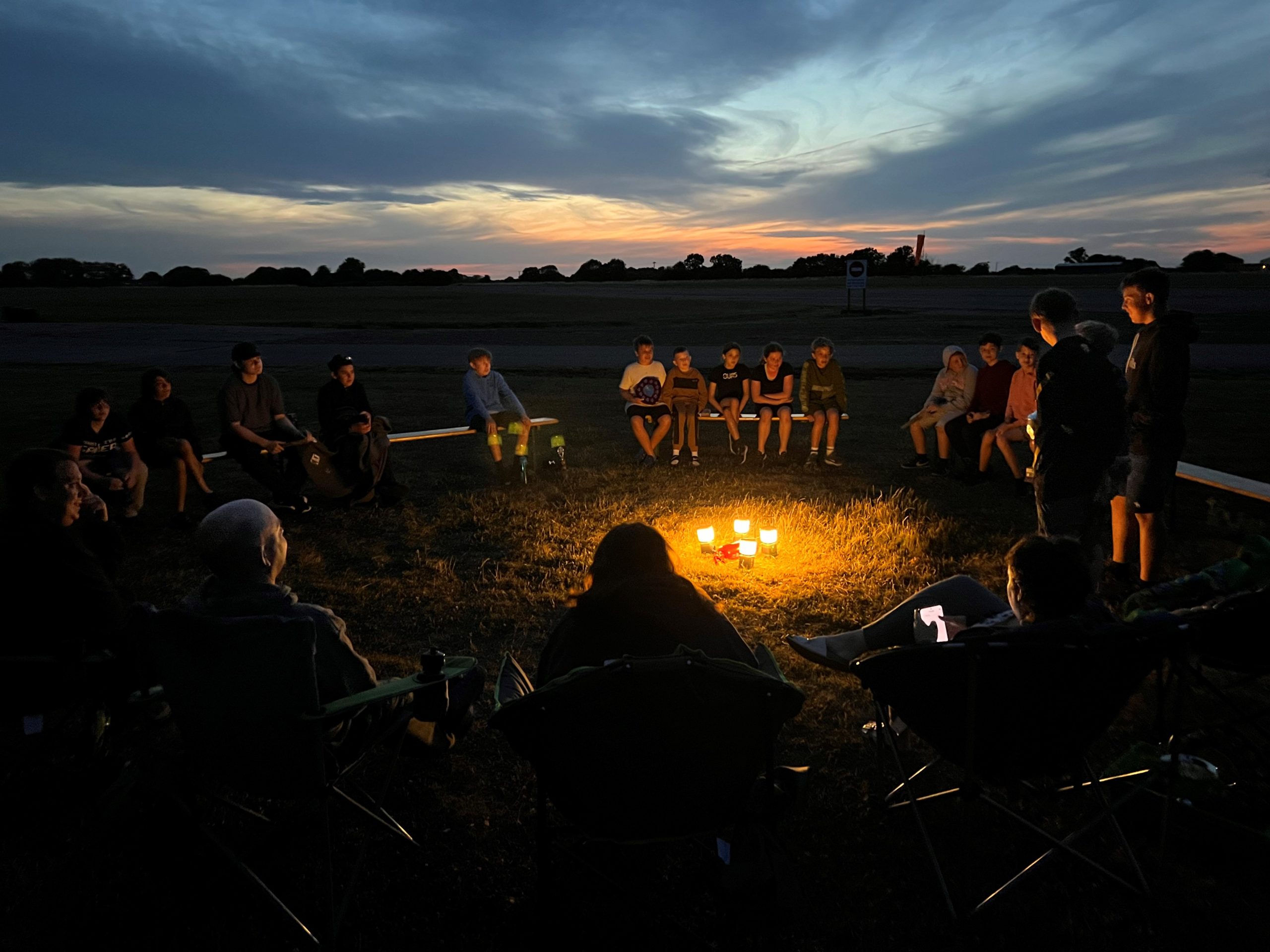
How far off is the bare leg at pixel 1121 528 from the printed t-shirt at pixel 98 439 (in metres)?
7.24

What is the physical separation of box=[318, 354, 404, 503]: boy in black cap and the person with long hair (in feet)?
16.9

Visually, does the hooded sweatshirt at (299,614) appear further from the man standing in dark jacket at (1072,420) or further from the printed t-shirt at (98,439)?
the printed t-shirt at (98,439)

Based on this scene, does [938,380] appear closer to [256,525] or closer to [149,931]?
[256,525]

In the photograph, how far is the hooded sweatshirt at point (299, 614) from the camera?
2.46 metres

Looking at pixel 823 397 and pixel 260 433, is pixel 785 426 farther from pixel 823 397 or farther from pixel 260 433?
pixel 260 433

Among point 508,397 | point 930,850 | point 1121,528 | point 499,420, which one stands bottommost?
point 930,850

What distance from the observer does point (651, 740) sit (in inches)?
81.4

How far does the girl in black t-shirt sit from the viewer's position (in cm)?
886

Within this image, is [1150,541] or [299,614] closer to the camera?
[299,614]

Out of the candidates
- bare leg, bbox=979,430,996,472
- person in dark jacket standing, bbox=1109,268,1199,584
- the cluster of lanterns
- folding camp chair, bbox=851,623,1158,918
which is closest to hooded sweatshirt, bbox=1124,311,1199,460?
person in dark jacket standing, bbox=1109,268,1199,584

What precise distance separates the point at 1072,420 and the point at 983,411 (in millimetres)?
3944

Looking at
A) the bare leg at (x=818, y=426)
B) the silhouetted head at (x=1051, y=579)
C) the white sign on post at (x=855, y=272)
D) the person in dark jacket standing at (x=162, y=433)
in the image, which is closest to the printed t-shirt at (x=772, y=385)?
the bare leg at (x=818, y=426)

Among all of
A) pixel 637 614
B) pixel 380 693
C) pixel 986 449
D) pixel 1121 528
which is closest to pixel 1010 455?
pixel 986 449

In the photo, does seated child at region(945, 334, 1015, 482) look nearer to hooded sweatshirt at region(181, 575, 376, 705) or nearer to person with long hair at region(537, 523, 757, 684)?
person with long hair at region(537, 523, 757, 684)
